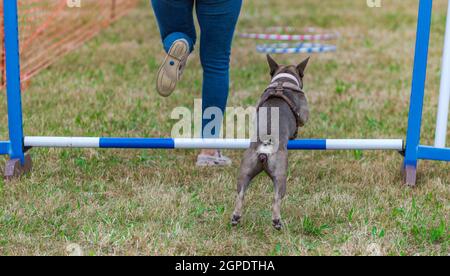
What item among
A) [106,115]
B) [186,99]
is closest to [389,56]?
[186,99]

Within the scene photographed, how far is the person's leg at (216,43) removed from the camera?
11.7 ft

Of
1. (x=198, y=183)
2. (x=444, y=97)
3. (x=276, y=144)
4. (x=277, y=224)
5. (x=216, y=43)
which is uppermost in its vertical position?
(x=216, y=43)

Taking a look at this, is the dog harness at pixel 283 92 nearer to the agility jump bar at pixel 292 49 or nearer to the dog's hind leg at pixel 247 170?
the dog's hind leg at pixel 247 170

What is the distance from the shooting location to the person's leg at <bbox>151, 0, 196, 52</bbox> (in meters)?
3.60

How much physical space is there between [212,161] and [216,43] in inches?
28.1

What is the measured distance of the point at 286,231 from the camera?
9.84ft

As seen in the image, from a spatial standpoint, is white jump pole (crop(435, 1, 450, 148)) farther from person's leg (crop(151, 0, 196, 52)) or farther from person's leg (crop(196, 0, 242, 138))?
person's leg (crop(151, 0, 196, 52))

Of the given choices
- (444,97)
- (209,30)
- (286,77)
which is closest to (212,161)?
(209,30)

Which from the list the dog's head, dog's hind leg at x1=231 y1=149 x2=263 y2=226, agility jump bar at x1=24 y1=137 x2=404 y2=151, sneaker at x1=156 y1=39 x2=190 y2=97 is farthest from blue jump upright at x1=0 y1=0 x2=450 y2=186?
dog's hind leg at x1=231 y1=149 x2=263 y2=226

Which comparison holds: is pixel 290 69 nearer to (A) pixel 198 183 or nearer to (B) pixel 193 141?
(B) pixel 193 141

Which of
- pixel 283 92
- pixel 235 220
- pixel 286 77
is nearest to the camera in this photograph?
pixel 235 220

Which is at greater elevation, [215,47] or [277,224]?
[215,47]

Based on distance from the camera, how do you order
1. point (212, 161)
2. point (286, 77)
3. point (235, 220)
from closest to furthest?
point (235, 220) < point (286, 77) < point (212, 161)

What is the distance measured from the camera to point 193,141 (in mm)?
3609
